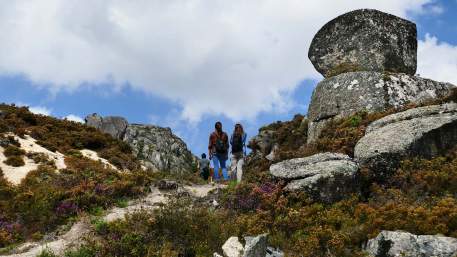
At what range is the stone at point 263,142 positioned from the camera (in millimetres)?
31188

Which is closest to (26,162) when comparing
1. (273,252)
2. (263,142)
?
(263,142)

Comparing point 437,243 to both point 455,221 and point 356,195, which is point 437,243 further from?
point 356,195

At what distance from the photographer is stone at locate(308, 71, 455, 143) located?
889 inches

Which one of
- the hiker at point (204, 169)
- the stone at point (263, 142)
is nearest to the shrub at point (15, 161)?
the hiker at point (204, 169)

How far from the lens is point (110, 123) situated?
47312mm

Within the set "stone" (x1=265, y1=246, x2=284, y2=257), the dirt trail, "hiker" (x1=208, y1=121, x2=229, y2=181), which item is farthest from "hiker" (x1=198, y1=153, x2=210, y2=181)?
"stone" (x1=265, y1=246, x2=284, y2=257)

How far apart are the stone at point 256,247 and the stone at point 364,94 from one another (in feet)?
42.4

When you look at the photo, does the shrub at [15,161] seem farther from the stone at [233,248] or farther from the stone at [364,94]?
the stone at [233,248]

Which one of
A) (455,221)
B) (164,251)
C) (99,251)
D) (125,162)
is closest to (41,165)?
(125,162)

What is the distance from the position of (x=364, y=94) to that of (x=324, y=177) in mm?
9698

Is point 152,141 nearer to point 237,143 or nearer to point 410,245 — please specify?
point 237,143

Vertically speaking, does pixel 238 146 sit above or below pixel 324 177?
above

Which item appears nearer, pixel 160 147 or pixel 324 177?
pixel 324 177

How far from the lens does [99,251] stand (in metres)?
12.4
